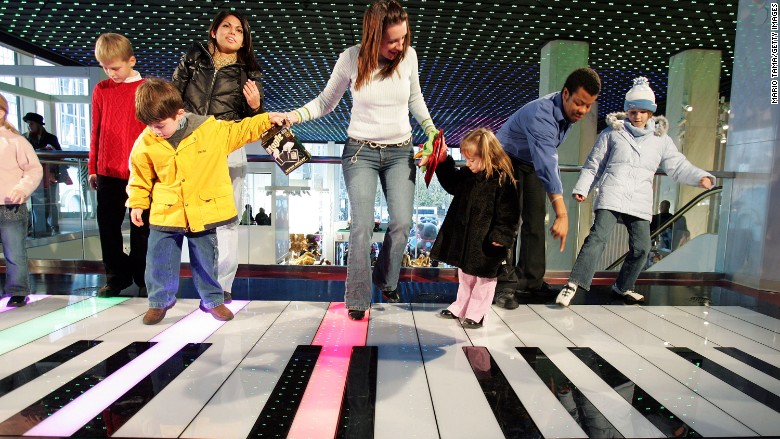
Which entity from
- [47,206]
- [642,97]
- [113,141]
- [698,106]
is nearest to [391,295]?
[113,141]

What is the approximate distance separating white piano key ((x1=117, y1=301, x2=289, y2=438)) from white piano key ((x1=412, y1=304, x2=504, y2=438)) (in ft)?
2.38

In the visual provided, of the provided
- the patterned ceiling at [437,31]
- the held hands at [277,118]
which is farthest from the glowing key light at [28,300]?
the patterned ceiling at [437,31]

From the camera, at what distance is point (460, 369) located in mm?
1737

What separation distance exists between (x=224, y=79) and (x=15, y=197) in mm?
1303

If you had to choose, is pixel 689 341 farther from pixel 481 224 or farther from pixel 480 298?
pixel 481 224

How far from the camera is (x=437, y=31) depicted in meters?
7.33

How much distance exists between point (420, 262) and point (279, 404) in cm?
312

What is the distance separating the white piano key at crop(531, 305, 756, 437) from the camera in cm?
135

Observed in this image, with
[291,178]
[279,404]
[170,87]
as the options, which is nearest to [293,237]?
[291,178]

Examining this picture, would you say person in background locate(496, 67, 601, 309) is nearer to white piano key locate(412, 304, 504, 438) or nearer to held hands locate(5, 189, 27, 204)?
white piano key locate(412, 304, 504, 438)

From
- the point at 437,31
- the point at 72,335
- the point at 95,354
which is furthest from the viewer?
the point at 437,31

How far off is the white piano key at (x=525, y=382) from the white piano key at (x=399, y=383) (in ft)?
0.99

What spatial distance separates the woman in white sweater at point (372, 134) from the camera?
2.26 meters

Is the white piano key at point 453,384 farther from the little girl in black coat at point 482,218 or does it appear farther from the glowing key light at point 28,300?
the glowing key light at point 28,300
